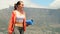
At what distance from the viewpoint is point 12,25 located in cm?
747

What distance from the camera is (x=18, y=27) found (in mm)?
7555

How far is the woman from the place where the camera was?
746cm

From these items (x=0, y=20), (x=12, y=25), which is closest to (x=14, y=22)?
(x=12, y=25)

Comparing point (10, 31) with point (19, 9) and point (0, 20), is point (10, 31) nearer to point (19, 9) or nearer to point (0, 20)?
point (19, 9)

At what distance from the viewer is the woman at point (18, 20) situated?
7457 mm

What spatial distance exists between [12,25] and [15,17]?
0.22m

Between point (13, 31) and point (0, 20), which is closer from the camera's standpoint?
point (13, 31)

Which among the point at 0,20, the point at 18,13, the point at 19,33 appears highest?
the point at 18,13

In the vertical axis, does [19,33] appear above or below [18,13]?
below

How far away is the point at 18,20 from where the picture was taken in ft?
24.6

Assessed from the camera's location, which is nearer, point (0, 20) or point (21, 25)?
point (21, 25)

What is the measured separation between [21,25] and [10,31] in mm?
331

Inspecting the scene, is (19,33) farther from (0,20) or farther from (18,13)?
(0,20)

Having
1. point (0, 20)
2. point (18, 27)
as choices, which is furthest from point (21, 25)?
point (0, 20)
